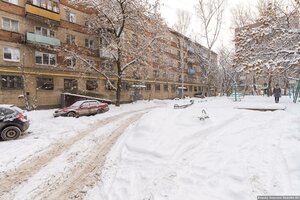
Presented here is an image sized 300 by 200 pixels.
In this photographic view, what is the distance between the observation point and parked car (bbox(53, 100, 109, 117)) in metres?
16.0

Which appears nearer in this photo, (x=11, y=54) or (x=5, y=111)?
(x=5, y=111)

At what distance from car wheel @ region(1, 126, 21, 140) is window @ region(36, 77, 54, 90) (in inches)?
524

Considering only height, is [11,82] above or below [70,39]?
below

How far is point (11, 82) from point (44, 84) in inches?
126

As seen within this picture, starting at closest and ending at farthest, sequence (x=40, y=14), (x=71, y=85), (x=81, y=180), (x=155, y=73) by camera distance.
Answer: (x=81, y=180), (x=40, y=14), (x=71, y=85), (x=155, y=73)

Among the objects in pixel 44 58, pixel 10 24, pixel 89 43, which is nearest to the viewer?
pixel 10 24

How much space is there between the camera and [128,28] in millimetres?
23812

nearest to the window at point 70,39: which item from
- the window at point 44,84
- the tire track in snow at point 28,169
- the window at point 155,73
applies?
the window at point 44,84

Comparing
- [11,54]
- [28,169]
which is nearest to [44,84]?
[11,54]

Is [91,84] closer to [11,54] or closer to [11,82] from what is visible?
[11,82]

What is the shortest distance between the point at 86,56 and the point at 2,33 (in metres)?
9.17

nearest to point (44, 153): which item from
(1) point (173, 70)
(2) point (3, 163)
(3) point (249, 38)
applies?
(2) point (3, 163)

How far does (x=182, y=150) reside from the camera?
22.6ft

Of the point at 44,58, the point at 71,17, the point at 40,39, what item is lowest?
the point at 44,58
